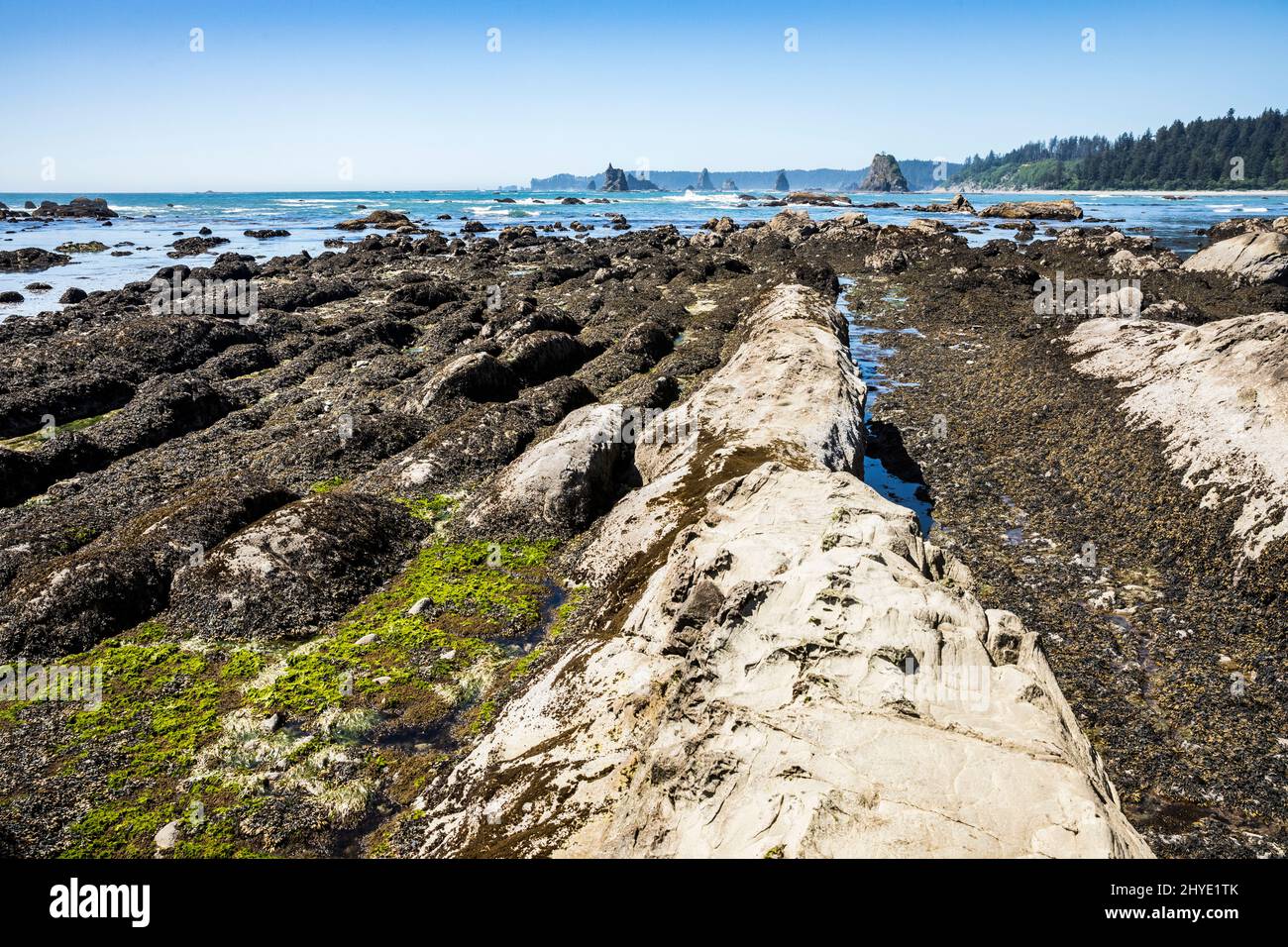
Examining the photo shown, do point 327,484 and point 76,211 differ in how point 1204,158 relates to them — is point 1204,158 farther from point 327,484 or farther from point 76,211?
point 76,211

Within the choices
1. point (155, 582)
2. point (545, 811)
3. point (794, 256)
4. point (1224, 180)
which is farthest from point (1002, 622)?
point (1224, 180)

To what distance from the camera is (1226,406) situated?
12.9 metres

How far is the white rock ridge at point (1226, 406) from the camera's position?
11.0 meters

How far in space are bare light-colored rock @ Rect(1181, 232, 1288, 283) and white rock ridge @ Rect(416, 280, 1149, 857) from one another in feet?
127

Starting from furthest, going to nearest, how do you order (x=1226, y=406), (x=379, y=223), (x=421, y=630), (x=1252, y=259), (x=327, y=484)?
1. (x=379, y=223)
2. (x=1252, y=259)
3. (x=327, y=484)
4. (x=1226, y=406)
5. (x=421, y=630)

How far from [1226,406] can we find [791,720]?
13006 mm

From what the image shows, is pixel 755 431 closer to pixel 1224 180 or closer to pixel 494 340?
pixel 494 340

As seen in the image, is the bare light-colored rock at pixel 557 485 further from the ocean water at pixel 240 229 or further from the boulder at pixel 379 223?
the boulder at pixel 379 223

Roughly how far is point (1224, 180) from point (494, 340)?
207 m

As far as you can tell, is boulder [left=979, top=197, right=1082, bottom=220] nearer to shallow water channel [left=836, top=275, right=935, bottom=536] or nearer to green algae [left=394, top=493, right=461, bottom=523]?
shallow water channel [left=836, top=275, right=935, bottom=536]

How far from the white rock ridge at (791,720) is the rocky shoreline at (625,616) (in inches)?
1.4

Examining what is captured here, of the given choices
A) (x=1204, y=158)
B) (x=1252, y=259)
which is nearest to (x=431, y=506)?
(x=1252, y=259)

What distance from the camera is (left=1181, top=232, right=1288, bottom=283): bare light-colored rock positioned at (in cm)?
3312
